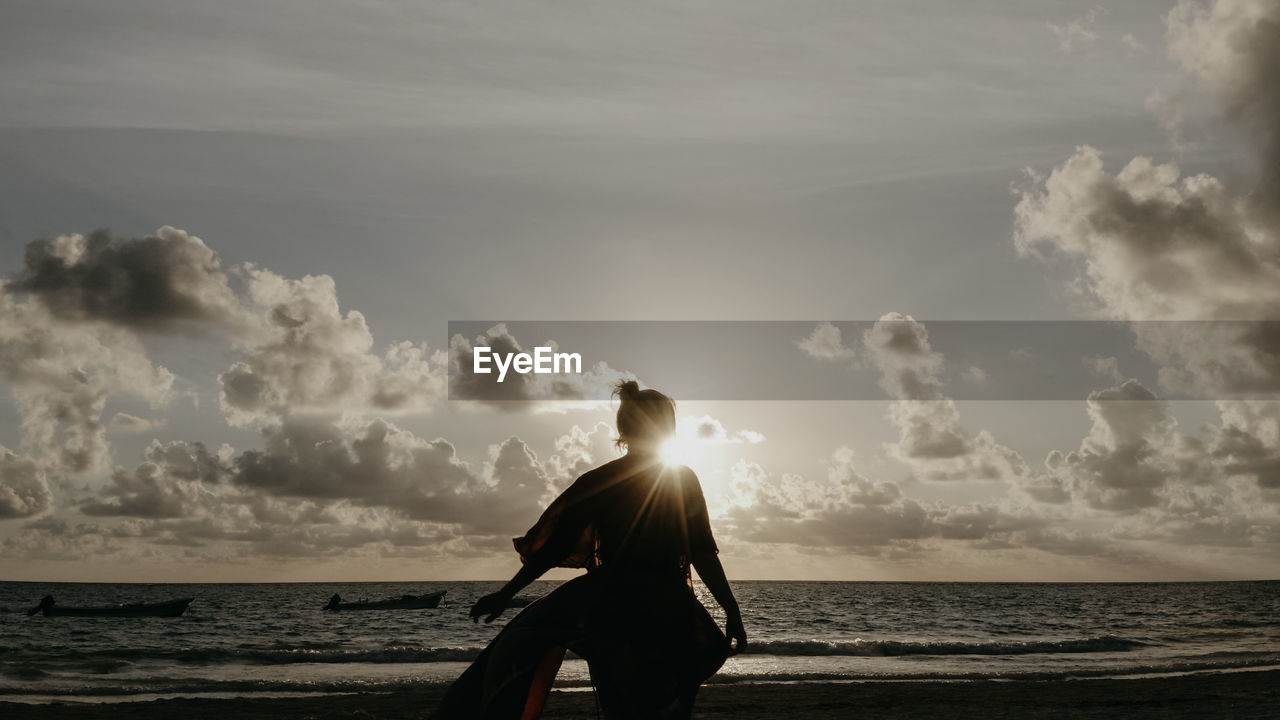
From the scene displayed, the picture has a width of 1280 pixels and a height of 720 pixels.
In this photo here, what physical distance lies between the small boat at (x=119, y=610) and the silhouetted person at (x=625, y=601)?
53625 millimetres

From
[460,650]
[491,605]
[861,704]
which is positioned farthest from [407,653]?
[491,605]

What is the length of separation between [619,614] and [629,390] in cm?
91

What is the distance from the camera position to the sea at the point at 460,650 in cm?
1952

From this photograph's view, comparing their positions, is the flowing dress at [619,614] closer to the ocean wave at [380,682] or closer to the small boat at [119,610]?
the ocean wave at [380,682]

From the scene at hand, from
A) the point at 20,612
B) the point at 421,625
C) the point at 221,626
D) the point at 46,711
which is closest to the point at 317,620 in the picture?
the point at 221,626

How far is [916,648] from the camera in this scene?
3189 cm

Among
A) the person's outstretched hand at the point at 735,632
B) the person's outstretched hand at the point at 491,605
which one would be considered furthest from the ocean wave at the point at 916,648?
the person's outstretched hand at the point at 491,605

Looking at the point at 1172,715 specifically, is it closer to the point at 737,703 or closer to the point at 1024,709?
the point at 1024,709

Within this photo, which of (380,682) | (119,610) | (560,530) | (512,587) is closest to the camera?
(512,587)

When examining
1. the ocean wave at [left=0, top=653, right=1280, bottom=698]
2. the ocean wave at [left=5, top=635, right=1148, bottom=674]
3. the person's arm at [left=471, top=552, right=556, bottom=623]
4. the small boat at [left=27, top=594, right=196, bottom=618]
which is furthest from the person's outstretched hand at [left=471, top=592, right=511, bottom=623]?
the small boat at [left=27, top=594, right=196, bottom=618]

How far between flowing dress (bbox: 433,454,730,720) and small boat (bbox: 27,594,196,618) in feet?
176

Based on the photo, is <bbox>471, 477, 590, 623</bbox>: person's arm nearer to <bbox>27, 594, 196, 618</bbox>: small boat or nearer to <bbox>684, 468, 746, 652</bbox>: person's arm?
<bbox>684, 468, 746, 652</bbox>: person's arm

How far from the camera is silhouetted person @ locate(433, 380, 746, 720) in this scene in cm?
398

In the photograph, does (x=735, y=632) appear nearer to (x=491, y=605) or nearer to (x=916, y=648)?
(x=491, y=605)
